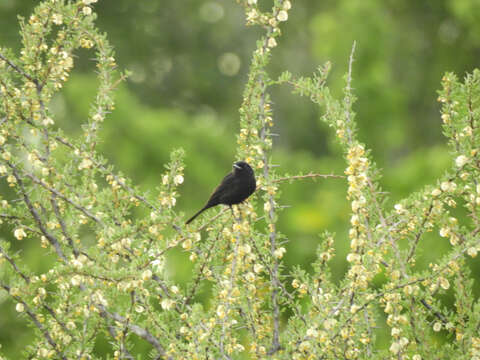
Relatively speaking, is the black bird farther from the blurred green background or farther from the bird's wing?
the blurred green background

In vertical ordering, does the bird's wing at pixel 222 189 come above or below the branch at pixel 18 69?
below

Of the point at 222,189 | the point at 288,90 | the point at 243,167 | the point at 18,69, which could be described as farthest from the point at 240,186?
the point at 288,90

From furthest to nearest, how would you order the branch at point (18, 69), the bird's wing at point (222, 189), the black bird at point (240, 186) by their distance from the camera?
the bird's wing at point (222, 189)
the black bird at point (240, 186)
the branch at point (18, 69)

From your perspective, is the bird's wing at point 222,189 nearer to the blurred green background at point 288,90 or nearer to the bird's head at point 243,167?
the bird's head at point 243,167

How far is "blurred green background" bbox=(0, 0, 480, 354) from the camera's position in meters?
7.69

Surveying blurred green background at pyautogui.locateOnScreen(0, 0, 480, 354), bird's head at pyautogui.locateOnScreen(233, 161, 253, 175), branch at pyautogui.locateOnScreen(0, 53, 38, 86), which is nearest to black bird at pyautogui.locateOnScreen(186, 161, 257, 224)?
bird's head at pyautogui.locateOnScreen(233, 161, 253, 175)

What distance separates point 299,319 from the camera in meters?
2.91

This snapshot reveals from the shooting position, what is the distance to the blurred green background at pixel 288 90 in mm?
7691

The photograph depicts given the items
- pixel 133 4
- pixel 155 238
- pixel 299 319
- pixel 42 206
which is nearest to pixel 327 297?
pixel 299 319

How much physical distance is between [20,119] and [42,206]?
439 mm

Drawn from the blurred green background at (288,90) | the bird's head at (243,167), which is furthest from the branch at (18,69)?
the blurred green background at (288,90)

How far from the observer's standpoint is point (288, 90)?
15141 millimetres

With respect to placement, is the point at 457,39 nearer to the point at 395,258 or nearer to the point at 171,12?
the point at 171,12

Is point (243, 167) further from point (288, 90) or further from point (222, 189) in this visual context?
point (288, 90)
